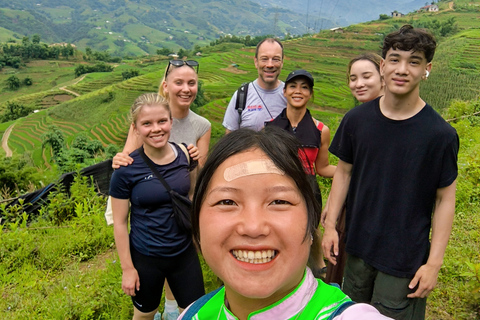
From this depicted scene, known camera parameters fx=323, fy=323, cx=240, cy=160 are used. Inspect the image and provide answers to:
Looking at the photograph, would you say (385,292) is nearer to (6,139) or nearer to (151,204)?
(151,204)

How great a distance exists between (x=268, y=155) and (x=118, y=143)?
4328 cm

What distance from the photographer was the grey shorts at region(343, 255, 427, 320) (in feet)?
5.29

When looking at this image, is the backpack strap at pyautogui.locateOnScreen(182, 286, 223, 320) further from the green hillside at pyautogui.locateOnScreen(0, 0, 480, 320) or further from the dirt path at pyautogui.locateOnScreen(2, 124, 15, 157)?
the dirt path at pyautogui.locateOnScreen(2, 124, 15, 157)

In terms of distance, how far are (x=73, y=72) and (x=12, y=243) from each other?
266 ft

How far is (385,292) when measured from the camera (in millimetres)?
1645

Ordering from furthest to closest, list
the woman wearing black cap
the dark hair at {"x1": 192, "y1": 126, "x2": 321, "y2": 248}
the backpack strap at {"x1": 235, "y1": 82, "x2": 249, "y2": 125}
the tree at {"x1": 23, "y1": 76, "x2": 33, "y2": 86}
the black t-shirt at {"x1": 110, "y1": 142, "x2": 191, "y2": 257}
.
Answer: the tree at {"x1": 23, "y1": 76, "x2": 33, "y2": 86}
the backpack strap at {"x1": 235, "y1": 82, "x2": 249, "y2": 125}
the woman wearing black cap
the black t-shirt at {"x1": 110, "y1": 142, "x2": 191, "y2": 257}
the dark hair at {"x1": 192, "y1": 126, "x2": 321, "y2": 248}

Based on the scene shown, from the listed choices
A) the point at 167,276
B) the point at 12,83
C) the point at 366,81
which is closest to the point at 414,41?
the point at 366,81

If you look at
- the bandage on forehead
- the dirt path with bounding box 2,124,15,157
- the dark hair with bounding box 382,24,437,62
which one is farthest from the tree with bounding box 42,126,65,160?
the bandage on forehead

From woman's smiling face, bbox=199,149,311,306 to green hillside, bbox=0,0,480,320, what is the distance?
1855 mm

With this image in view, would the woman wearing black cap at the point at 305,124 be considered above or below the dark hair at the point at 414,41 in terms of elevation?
below

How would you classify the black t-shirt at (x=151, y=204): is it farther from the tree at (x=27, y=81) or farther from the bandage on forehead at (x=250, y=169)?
the tree at (x=27, y=81)

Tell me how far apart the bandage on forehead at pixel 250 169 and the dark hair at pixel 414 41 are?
1.09m

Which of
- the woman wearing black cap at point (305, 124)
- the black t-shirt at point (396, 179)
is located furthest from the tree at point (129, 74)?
the black t-shirt at point (396, 179)

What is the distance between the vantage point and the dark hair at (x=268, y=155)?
0.88 metres
